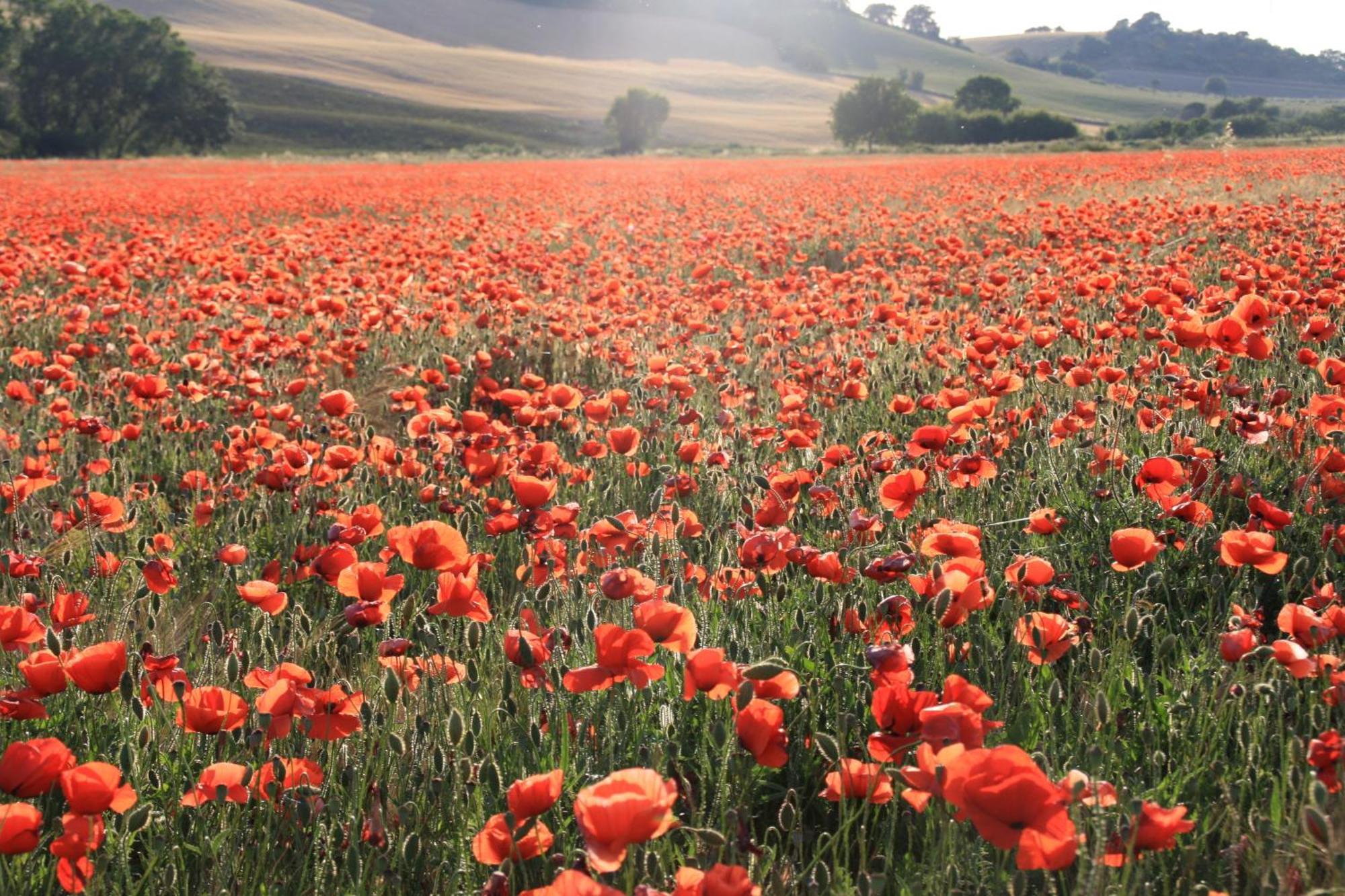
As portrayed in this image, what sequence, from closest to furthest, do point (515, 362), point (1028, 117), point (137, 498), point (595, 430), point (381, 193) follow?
point (137, 498) < point (595, 430) < point (515, 362) < point (381, 193) < point (1028, 117)

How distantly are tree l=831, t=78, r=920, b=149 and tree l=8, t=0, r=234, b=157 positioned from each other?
36.8m

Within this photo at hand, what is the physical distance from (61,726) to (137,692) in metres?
0.16

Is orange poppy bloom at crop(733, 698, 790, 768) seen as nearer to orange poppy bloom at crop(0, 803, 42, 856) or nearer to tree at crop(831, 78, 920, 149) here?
orange poppy bloom at crop(0, 803, 42, 856)

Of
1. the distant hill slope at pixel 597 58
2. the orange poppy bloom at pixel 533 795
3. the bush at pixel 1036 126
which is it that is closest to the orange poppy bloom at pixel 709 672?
the orange poppy bloom at pixel 533 795

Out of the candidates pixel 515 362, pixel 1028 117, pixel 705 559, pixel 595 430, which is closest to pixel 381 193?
pixel 515 362

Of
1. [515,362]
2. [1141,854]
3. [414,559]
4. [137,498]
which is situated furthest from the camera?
[515,362]

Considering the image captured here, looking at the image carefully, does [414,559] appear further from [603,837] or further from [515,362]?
[515,362]

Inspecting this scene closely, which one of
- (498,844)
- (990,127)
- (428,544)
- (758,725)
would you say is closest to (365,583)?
(428,544)

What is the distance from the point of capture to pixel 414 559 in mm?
2039

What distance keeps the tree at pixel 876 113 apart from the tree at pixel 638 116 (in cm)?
1383

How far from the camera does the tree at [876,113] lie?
2746 inches

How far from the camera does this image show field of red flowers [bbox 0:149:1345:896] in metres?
1.64

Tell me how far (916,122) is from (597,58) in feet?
225

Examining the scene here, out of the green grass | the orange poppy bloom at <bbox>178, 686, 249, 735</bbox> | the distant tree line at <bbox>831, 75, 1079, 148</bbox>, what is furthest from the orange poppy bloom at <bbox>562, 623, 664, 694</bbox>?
the distant tree line at <bbox>831, 75, 1079, 148</bbox>
